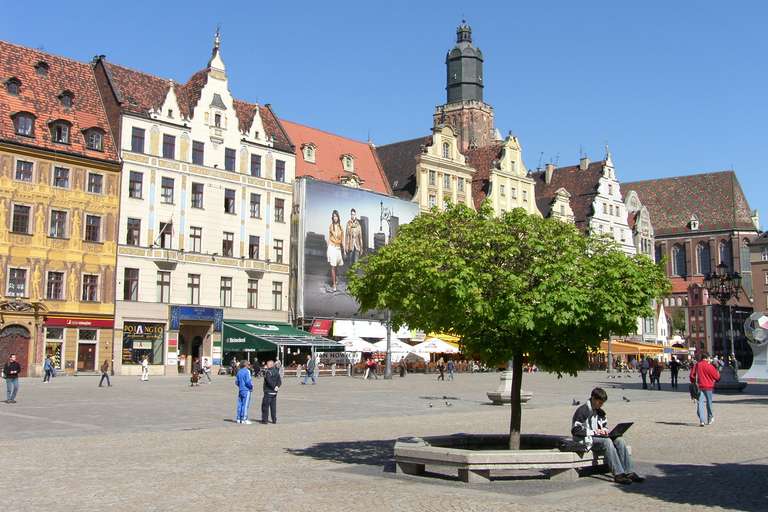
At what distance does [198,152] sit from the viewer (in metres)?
50.2

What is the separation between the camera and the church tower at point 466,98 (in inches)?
4075

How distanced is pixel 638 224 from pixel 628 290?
85.8 m

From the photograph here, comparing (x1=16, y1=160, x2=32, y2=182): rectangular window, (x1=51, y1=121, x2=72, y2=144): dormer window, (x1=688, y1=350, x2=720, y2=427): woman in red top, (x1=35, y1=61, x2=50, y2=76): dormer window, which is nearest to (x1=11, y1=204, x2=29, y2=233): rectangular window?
(x1=16, y1=160, x2=32, y2=182): rectangular window

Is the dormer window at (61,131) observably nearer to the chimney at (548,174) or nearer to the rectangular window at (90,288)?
the rectangular window at (90,288)

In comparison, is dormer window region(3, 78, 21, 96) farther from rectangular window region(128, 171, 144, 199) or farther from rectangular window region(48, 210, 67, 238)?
rectangular window region(128, 171, 144, 199)

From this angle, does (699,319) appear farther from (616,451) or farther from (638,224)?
(616,451)

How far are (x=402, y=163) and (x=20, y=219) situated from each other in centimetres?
3496

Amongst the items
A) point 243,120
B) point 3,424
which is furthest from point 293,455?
point 243,120

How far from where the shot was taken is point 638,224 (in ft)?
305

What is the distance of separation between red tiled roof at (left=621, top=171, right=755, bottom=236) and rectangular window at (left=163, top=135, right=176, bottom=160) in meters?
89.4

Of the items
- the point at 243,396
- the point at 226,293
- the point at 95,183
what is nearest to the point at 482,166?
the point at 226,293

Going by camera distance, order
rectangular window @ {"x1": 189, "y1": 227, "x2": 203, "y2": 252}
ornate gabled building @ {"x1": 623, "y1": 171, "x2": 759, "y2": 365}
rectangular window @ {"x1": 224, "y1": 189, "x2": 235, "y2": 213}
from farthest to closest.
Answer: ornate gabled building @ {"x1": 623, "y1": 171, "x2": 759, "y2": 365}
rectangular window @ {"x1": 224, "y1": 189, "x2": 235, "y2": 213}
rectangular window @ {"x1": 189, "y1": 227, "x2": 203, "y2": 252}

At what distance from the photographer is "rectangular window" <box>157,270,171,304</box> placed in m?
47.2

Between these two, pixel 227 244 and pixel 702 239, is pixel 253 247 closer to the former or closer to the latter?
pixel 227 244
